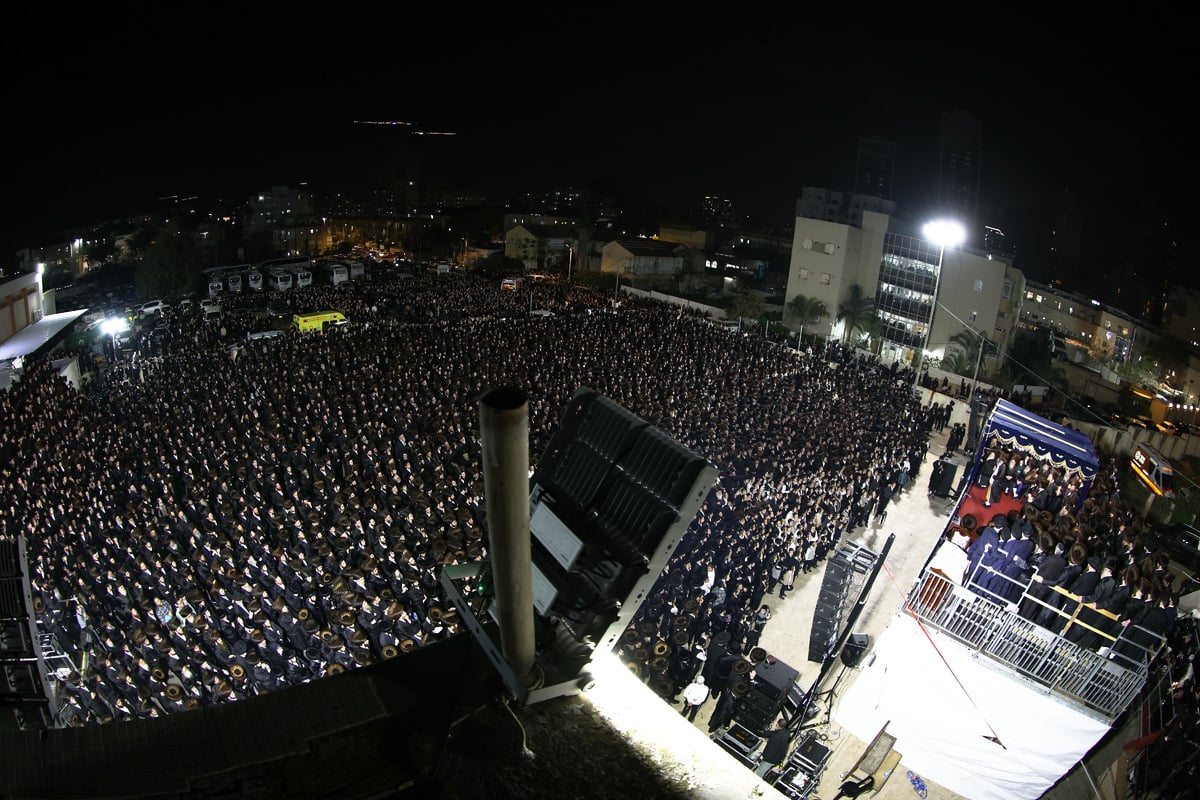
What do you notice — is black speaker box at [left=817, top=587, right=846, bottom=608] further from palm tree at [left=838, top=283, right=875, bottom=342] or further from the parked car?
palm tree at [left=838, top=283, right=875, bottom=342]

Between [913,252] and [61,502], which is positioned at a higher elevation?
[913,252]

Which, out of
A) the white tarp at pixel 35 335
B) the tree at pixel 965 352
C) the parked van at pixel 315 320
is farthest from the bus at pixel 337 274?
the tree at pixel 965 352

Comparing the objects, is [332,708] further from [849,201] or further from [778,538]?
[849,201]

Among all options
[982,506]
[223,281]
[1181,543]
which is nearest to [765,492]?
[982,506]

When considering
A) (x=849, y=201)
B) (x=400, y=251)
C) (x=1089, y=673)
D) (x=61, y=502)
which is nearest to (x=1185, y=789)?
(x=1089, y=673)

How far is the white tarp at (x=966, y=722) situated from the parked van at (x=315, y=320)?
66.3ft

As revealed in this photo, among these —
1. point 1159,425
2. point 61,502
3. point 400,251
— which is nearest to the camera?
point 61,502

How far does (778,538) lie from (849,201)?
43974mm

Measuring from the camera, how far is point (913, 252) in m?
26.9

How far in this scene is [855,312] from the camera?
28453mm

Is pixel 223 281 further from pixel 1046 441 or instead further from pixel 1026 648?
pixel 1026 648

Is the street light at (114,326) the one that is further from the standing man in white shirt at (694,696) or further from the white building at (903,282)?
the white building at (903,282)

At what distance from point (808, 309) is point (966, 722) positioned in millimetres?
24313

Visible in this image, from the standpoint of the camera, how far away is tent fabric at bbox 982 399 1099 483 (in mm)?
10695
